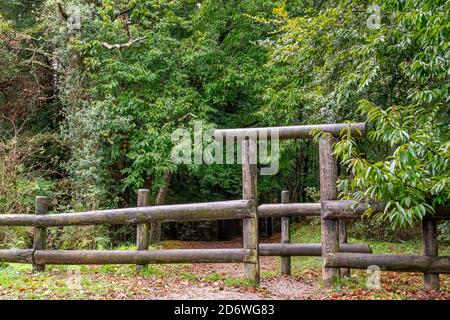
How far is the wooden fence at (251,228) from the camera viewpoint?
20.5 feet

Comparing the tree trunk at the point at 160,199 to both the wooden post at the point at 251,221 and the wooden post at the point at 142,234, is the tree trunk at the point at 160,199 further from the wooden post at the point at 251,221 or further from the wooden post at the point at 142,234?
the wooden post at the point at 251,221

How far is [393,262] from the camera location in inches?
246

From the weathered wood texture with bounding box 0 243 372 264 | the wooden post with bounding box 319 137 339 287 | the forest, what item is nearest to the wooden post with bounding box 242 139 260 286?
the weathered wood texture with bounding box 0 243 372 264

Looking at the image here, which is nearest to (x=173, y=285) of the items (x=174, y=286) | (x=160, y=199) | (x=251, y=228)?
(x=174, y=286)

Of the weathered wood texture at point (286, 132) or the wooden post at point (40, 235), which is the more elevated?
the weathered wood texture at point (286, 132)

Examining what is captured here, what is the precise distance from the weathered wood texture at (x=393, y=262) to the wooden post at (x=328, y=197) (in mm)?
130

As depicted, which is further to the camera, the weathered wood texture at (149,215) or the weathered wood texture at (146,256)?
the weathered wood texture at (146,256)

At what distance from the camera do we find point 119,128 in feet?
42.7

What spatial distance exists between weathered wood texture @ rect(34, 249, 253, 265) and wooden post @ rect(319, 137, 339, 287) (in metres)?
1.17

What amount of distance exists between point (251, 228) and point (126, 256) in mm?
2435

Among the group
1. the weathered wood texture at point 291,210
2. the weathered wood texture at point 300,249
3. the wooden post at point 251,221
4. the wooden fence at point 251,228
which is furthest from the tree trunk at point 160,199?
the wooden post at point 251,221

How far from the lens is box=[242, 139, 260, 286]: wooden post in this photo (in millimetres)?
6746

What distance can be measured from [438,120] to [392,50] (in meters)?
1.86

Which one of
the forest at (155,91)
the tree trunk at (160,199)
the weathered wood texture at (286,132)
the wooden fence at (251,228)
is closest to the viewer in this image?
the wooden fence at (251,228)
